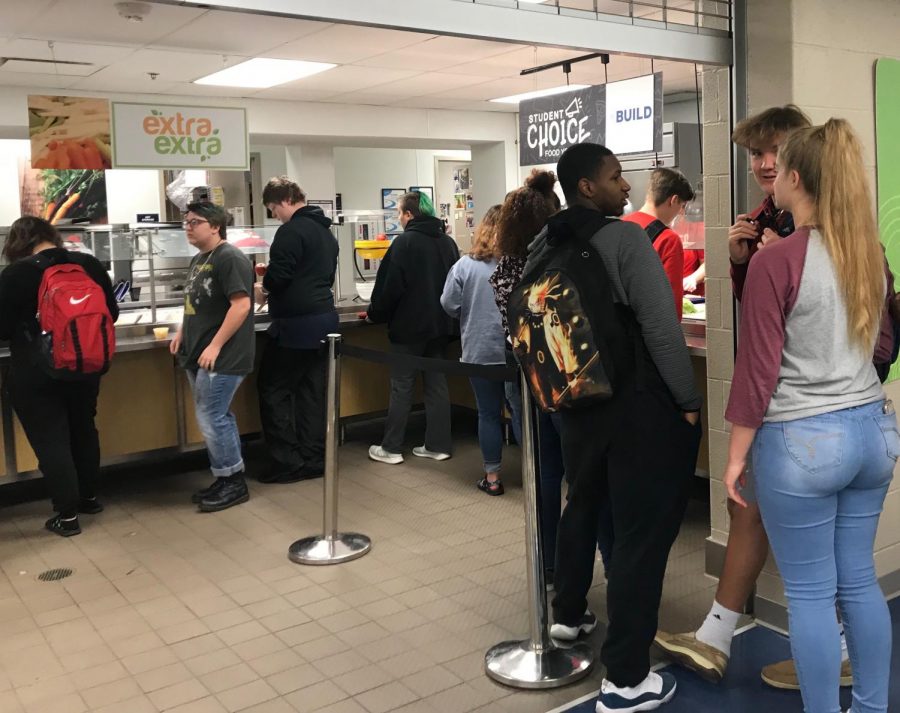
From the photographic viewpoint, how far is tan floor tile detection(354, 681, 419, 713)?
102 inches

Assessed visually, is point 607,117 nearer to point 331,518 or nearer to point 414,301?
point 414,301

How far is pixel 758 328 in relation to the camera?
1.98 metres

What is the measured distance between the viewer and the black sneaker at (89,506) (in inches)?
177

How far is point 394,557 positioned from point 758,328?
2.21 m

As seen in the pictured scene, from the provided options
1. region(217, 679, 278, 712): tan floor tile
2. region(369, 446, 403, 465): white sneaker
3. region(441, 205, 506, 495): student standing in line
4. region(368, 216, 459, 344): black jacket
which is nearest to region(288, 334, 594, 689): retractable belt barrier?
region(217, 679, 278, 712): tan floor tile

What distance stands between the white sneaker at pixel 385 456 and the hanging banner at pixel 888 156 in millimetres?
2901

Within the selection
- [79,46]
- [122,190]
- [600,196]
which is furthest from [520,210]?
[122,190]

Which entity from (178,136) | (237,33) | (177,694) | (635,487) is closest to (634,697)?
(635,487)

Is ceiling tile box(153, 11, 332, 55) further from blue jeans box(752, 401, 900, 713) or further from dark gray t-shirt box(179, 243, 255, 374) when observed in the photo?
blue jeans box(752, 401, 900, 713)

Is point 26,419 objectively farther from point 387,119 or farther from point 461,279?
point 387,119

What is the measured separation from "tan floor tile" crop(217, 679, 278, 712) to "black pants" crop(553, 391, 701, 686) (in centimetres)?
98

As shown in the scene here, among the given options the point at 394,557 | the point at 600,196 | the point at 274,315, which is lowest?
the point at 394,557

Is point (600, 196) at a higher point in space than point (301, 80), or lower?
lower

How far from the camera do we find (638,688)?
247 centimetres
